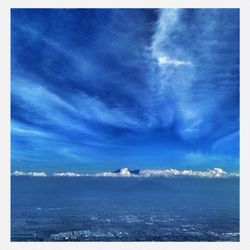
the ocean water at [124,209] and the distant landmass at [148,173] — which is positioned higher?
the distant landmass at [148,173]

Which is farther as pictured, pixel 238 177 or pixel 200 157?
pixel 200 157

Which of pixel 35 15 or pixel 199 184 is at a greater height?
pixel 35 15

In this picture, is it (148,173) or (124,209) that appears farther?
(148,173)

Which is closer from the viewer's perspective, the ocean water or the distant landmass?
the ocean water

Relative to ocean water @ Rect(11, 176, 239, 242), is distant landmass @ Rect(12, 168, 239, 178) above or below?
above

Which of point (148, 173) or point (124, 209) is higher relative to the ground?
point (148, 173)
